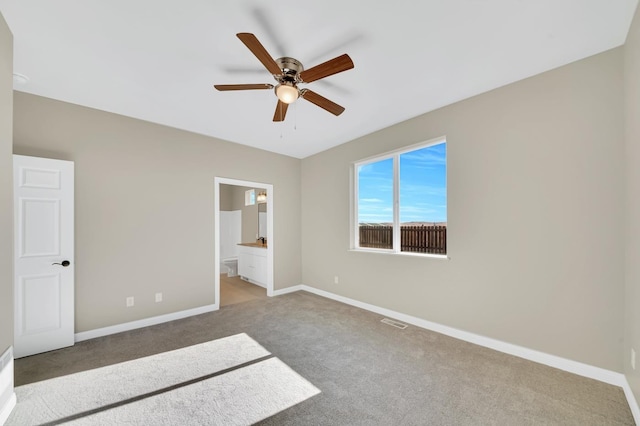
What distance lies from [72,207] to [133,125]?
4.18 feet

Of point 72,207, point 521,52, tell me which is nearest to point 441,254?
point 521,52

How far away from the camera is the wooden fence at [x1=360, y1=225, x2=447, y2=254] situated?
10.7 ft

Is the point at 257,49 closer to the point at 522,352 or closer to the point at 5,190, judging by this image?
the point at 5,190

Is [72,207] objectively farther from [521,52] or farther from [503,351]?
[503,351]

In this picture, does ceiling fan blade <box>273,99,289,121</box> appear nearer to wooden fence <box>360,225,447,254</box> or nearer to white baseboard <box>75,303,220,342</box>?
wooden fence <box>360,225,447,254</box>

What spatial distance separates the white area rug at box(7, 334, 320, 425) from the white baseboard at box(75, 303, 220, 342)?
0.92 metres

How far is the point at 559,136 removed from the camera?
233 centimetres

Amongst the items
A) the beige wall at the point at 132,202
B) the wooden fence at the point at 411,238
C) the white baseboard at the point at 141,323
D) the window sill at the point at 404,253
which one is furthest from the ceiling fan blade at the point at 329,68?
the white baseboard at the point at 141,323

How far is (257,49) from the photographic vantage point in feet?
5.52

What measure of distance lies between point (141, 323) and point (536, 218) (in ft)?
15.7

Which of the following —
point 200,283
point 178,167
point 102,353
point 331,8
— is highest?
point 331,8

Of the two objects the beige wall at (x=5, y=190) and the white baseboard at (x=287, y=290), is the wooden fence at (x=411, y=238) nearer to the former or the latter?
the white baseboard at (x=287, y=290)

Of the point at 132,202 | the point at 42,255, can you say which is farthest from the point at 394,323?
the point at 42,255

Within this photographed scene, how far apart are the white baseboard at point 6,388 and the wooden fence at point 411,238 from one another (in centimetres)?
395
